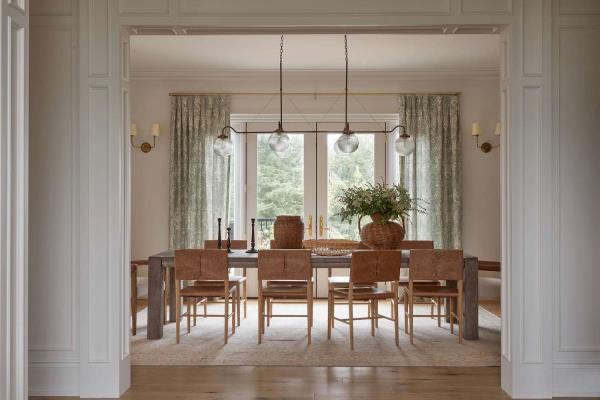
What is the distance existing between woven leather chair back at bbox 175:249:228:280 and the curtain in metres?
2.38

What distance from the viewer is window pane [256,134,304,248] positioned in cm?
747

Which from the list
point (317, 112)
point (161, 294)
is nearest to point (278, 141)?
point (161, 294)

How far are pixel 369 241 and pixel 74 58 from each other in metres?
3.08

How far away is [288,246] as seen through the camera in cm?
549

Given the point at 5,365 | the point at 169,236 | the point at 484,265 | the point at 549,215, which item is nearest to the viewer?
the point at 5,365

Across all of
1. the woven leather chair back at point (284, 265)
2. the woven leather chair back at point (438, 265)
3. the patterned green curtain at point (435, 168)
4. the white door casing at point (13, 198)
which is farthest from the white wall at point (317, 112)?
the white door casing at point (13, 198)

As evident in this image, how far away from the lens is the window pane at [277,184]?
7.47 meters

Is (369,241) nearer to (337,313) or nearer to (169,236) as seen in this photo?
(337,313)

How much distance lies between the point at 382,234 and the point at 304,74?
284 cm

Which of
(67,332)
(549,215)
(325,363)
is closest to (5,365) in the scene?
(67,332)

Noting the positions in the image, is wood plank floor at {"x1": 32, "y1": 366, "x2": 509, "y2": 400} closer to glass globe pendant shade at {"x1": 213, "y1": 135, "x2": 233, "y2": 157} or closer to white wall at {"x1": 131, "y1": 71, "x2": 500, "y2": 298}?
glass globe pendant shade at {"x1": 213, "y1": 135, "x2": 233, "y2": 157}

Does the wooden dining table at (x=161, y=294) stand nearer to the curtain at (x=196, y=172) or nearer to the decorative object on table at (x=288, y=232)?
the decorative object on table at (x=288, y=232)

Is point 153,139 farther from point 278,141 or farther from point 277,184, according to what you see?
point 278,141

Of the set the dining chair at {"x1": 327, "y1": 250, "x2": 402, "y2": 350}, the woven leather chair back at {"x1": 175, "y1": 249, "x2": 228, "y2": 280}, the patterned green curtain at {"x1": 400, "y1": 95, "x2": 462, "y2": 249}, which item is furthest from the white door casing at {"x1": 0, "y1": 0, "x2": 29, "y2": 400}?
the patterned green curtain at {"x1": 400, "y1": 95, "x2": 462, "y2": 249}
